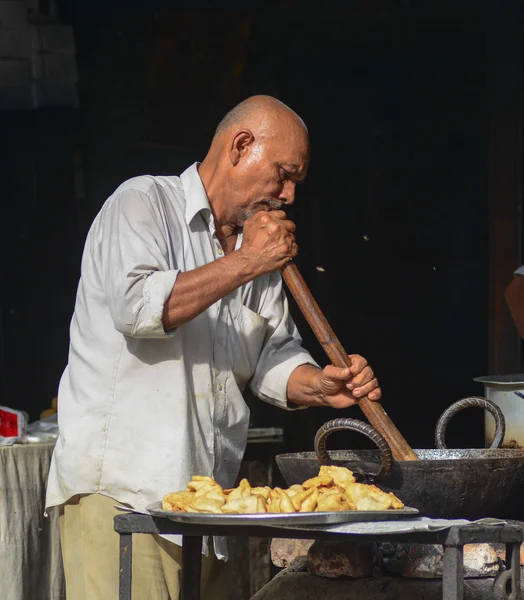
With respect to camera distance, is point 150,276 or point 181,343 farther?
point 181,343

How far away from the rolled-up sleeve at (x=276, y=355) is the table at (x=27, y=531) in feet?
5.10

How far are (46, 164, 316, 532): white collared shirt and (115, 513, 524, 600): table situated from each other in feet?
1.47

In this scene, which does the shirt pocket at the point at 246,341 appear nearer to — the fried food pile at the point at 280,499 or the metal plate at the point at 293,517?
the fried food pile at the point at 280,499

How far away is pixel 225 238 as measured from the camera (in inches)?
136

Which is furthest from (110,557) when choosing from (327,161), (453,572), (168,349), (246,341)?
(327,161)

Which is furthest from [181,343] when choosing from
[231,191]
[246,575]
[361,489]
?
[246,575]

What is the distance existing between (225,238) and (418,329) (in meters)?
3.65

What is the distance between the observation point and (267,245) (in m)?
2.95

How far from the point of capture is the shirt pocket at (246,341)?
11.0 feet

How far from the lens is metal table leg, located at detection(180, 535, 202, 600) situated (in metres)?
2.94

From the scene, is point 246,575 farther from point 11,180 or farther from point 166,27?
point 166,27

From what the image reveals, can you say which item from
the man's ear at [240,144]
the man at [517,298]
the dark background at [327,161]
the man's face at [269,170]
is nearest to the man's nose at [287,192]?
the man's face at [269,170]

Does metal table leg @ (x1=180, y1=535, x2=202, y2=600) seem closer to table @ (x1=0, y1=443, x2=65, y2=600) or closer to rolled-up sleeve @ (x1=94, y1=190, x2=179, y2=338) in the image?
rolled-up sleeve @ (x1=94, y1=190, x2=179, y2=338)

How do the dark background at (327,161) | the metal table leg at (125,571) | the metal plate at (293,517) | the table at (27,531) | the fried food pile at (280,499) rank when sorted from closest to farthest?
the metal plate at (293,517), the fried food pile at (280,499), the metal table leg at (125,571), the table at (27,531), the dark background at (327,161)
